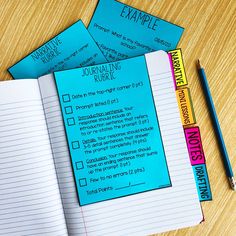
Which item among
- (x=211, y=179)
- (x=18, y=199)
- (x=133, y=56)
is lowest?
(x=18, y=199)

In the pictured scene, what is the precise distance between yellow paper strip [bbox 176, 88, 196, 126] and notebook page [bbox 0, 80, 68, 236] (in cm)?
25

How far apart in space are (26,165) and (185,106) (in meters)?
0.30

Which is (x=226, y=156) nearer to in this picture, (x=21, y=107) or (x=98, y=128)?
(x=98, y=128)

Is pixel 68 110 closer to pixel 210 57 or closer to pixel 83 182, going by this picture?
pixel 83 182

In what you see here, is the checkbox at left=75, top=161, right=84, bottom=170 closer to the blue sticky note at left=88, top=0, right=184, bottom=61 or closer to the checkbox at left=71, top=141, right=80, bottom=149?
the checkbox at left=71, top=141, right=80, bottom=149

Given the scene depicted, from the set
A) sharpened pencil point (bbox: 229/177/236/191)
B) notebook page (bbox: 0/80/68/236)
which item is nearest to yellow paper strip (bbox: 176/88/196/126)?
sharpened pencil point (bbox: 229/177/236/191)

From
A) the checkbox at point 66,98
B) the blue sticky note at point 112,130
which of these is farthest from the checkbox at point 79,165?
the checkbox at point 66,98

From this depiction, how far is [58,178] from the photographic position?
68 cm

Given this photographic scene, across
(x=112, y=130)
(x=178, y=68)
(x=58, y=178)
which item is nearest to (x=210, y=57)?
(x=178, y=68)

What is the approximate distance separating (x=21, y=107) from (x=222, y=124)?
0.36m

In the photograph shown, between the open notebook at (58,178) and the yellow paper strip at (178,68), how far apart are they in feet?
0.09

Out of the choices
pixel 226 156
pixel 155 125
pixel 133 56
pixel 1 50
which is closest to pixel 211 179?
pixel 226 156

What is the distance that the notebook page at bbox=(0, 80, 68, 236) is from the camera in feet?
2.17

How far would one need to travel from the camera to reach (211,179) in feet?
2.38
